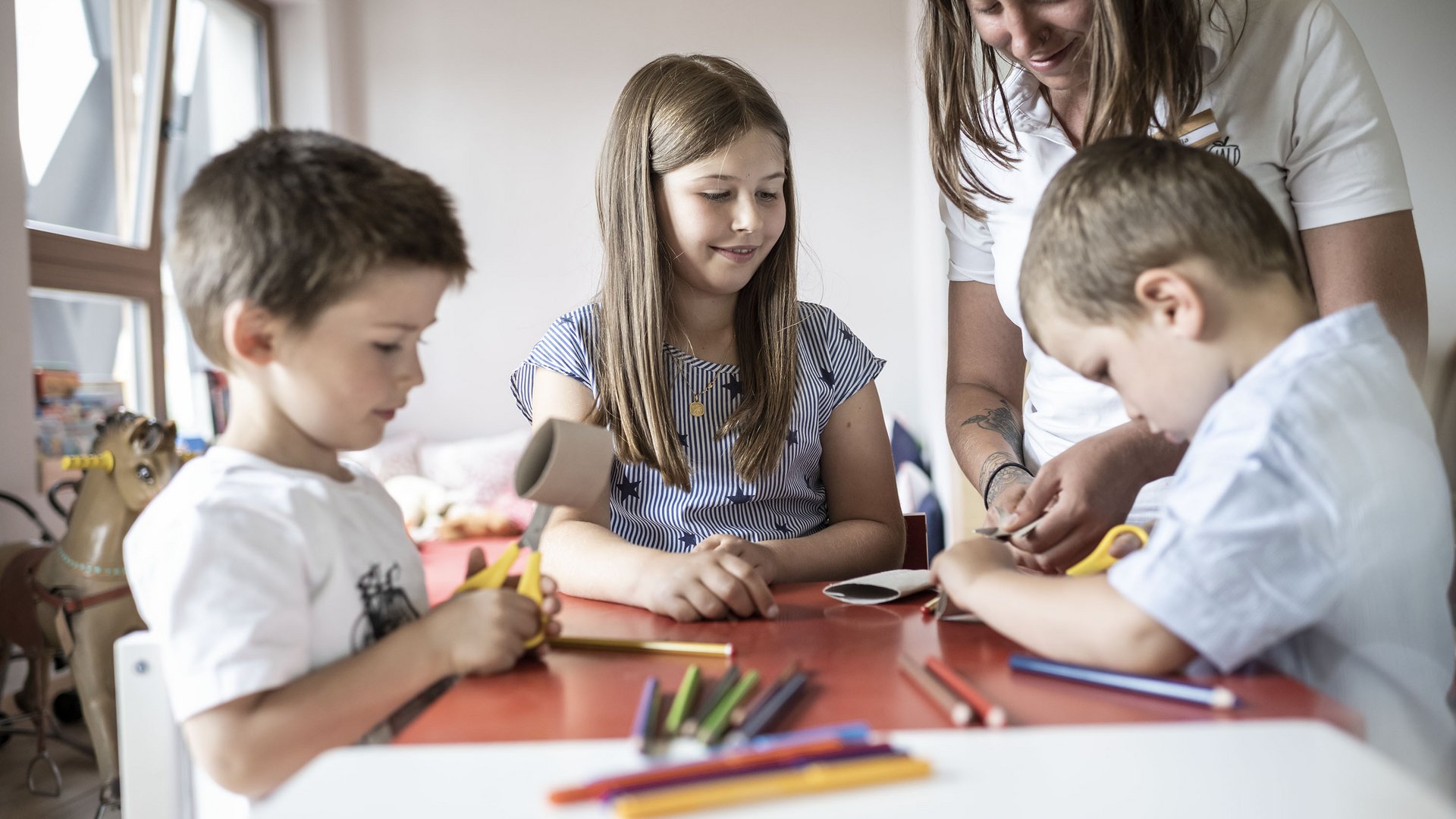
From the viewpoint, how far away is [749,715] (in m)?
0.58

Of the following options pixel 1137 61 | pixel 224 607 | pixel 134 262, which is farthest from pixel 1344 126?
pixel 134 262

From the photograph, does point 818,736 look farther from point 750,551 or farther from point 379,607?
point 750,551

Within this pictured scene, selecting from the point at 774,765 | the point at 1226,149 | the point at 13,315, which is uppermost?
the point at 1226,149

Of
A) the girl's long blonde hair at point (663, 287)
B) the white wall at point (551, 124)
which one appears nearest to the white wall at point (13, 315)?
the white wall at point (551, 124)

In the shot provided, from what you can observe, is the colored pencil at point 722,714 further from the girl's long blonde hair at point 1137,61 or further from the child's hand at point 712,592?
the girl's long blonde hair at point 1137,61

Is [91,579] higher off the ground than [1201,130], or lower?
lower

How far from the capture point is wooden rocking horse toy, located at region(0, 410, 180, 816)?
2.23 m

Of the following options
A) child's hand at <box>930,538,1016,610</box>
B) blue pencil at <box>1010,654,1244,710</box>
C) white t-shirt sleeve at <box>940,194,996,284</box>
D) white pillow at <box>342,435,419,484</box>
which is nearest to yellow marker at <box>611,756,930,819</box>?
blue pencil at <box>1010,654,1244,710</box>

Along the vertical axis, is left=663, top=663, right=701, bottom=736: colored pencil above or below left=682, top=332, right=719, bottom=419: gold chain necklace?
below

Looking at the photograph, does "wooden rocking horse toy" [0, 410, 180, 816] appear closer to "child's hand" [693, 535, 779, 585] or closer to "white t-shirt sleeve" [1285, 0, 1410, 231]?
"child's hand" [693, 535, 779, 585]

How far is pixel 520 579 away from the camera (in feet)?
2.78

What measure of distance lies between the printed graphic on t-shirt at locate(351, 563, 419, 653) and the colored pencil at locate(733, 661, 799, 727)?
312 mm

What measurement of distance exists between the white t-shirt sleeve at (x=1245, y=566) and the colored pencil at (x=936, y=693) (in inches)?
5.3

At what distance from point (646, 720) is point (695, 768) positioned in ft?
0.27
